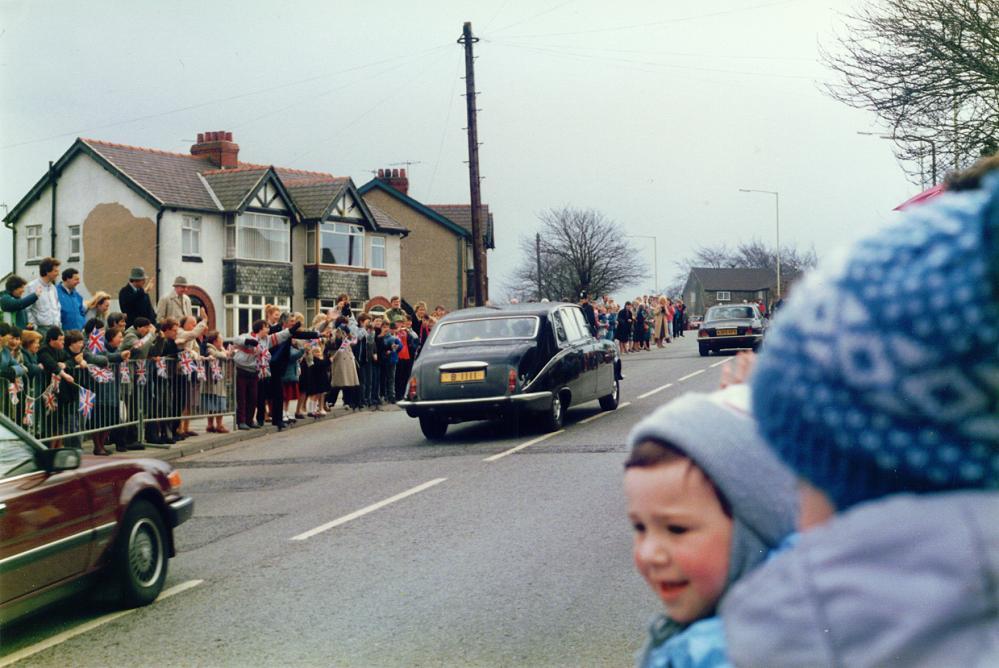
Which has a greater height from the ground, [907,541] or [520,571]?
[907,541]

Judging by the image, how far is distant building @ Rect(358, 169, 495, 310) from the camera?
213 ft

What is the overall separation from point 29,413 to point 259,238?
118 ft

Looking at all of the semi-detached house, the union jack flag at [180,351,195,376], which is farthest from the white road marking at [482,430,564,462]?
the semi-detached house

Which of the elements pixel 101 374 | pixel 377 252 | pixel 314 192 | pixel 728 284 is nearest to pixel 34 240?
pixel 314 192

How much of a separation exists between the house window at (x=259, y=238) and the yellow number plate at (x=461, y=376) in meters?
33.1

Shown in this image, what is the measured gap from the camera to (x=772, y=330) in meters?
1.05

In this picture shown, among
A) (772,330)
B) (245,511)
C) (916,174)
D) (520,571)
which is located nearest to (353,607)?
(520,571)

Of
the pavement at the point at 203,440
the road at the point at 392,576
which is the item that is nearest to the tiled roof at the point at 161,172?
the pavement at the point at 203,440

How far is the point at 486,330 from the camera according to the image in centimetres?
1666

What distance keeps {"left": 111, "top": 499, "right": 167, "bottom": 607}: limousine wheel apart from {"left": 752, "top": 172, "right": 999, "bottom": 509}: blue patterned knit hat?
6.54m

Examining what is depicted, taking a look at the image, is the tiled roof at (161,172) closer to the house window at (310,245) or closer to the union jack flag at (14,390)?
the house window at (310,245)

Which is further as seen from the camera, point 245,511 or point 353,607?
point 245,511

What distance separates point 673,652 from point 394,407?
21.4 meters

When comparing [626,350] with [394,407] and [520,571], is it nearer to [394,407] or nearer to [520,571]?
[394,407]
